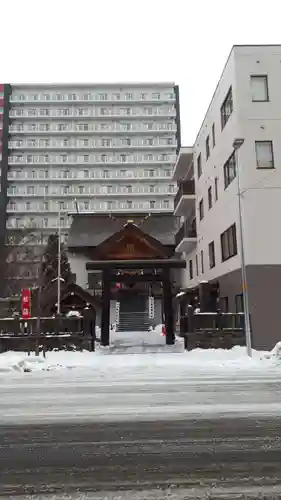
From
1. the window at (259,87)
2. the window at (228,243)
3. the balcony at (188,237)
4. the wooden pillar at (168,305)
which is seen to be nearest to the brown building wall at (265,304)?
the window at (228,243)

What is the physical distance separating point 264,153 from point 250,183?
185cm

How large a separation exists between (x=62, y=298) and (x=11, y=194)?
45.1m

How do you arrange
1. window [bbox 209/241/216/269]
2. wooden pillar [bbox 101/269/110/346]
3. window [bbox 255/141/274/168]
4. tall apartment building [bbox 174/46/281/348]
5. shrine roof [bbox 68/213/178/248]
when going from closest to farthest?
tall apartment building [bbox 174/46/281/348] → window [bbox 255/141/274/168] → wooden pillar [bbox 101/269/110/346] → window [bbox 209/241/216/269] → shrine roof [bbox 68/213/178/248]

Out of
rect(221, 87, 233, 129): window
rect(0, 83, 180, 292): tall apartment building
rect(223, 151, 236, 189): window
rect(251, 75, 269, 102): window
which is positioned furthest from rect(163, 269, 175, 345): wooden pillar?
rect(0, 83, 180, 292): tall apartment building

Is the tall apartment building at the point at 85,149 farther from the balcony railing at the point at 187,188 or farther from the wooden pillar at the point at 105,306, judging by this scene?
the wooden pillar at the point at 105,306

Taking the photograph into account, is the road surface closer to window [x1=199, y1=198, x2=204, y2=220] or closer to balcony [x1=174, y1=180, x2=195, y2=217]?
window [x1=199, y1=198, x2=204, y2=220]

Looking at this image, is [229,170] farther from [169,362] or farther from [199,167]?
[169,362]

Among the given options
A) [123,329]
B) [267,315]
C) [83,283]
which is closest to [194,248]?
[123,329]

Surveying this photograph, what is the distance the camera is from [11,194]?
74.9 metres

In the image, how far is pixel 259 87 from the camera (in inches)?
886

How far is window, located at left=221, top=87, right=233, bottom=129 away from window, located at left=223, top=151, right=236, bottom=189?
2.19 m

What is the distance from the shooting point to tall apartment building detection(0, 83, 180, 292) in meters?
74.6

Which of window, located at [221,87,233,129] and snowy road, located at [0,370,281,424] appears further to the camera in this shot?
window, located at [221,87,233,129]

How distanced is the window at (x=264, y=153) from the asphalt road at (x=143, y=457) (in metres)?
16.9
